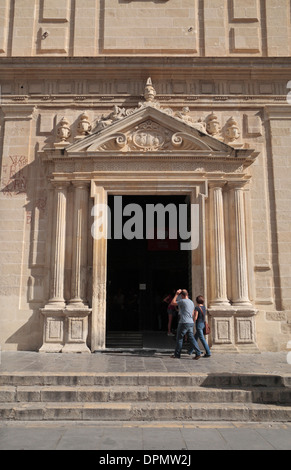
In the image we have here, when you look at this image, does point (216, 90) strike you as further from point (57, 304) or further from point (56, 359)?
point (56, 359)

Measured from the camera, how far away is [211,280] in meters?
10.1

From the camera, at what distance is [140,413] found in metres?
5.86

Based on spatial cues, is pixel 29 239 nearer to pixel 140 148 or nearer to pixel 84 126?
pixel 84 126

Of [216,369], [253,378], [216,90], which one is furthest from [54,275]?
[216,90]

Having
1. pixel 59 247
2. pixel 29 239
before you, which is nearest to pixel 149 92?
pixel 59 247

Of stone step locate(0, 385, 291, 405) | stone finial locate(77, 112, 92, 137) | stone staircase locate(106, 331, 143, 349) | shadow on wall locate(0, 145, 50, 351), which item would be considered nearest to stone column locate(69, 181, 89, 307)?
shadow on wall locate(0, 145, 50, 351)

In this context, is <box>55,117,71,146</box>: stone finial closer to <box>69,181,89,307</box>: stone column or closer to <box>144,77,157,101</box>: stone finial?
<box>69,181,89,307</box>: stone column

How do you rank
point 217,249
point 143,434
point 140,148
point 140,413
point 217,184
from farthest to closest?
point 140,148 < point 217,184 < point 217,249 < point 140,413 < point 143,434

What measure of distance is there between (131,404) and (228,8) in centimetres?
1155

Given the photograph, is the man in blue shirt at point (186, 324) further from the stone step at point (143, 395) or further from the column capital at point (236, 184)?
the column capital at point (236, 184)

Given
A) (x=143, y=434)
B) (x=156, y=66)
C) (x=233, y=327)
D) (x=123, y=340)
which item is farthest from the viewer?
(x=123, y=340)

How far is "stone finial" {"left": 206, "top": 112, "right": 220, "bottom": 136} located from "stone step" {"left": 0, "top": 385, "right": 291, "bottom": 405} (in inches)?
280

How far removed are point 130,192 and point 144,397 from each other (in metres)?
5.79

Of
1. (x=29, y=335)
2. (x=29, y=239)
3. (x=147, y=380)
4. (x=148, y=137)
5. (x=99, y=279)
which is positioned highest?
(x=148, y=137)
